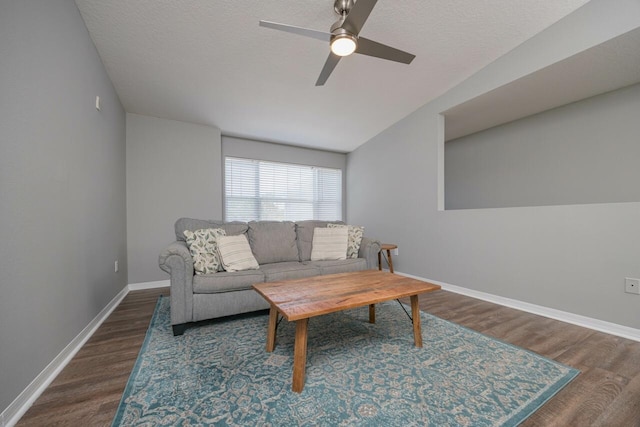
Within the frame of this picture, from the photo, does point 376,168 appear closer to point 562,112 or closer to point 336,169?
point 336,169

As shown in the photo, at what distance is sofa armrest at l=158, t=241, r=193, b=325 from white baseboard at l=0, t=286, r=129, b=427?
0.60 meters

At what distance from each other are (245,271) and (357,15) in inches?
86.1

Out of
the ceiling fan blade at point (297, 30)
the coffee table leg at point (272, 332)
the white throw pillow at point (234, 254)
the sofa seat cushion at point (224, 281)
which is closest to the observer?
the ceiling fan blade at point (297, 30)

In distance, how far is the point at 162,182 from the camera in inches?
142

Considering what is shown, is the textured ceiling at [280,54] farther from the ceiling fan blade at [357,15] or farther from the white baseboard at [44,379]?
the white baseboard at [44,379]

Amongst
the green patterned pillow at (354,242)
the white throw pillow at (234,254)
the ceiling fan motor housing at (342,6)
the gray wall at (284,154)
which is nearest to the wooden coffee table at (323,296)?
the white throw pillow at (234,254)

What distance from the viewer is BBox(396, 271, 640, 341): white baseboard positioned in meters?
Answer: 2.01

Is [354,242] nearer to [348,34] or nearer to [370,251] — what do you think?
[370,251]

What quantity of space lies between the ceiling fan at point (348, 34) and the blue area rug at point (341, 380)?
213 cm

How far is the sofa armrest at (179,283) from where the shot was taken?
2.01 m

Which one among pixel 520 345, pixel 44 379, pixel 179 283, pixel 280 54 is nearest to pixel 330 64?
pixel 280 54

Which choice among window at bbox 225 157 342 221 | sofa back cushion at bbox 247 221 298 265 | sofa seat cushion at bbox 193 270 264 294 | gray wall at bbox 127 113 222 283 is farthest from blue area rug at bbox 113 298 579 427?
window at bbox 225 157 342 221

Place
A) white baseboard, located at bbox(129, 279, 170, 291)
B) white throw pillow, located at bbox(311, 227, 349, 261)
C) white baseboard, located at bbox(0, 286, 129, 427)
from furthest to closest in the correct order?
white baseboard, located at bbox(129, 279, 170, 291)
white throw pillow, located at bbox(311, 227, 349, 261)
white baseboard, located at bbox(0, 286, 129, 427)

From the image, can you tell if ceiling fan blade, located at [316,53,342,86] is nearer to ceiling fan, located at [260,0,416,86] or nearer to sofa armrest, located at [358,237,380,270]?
ceiling fan, located at [260,0,416,86]
